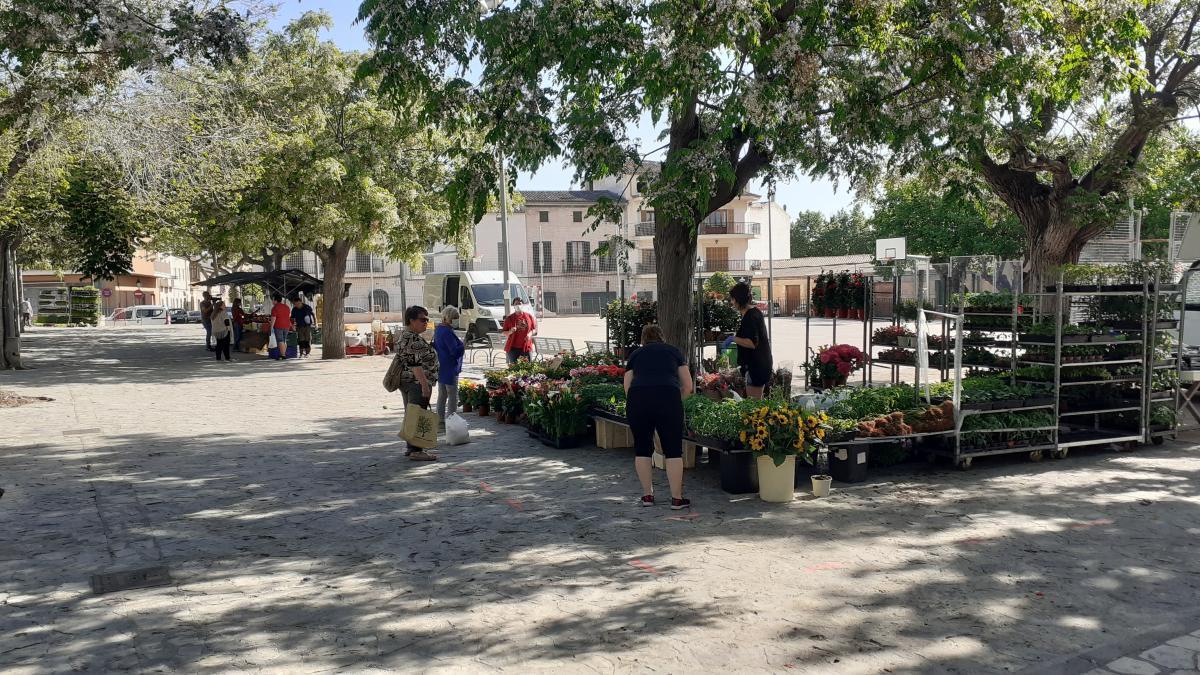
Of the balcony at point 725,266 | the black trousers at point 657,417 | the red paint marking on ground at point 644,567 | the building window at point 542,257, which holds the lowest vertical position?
the red paint marking on ground at point 644,567

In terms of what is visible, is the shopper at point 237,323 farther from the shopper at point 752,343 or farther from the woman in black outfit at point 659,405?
the woman in black outfit at point 659,405

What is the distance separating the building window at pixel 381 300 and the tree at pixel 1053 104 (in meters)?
59.9

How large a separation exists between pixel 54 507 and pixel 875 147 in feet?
33.1

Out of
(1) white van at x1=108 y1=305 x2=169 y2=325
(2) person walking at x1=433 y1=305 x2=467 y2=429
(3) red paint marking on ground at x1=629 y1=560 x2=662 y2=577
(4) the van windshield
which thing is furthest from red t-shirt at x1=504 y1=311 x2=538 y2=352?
(1) white van at x1=108 y1=305 x2=169 y2=325

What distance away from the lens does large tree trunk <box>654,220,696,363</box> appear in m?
11.6

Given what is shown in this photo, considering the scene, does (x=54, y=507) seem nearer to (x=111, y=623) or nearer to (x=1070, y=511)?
(x=111, y=623)

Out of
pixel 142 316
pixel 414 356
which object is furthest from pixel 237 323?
pixel 142 316

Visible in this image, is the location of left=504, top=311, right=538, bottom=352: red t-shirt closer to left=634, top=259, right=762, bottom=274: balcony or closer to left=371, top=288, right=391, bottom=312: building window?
left=371, top=288, right=391, bottom=312: building window

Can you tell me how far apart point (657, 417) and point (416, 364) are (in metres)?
3.47

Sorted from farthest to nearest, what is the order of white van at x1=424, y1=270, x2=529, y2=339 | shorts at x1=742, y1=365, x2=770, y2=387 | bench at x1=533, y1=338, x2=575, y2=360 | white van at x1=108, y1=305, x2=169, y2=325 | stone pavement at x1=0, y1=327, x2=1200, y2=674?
white van at x1=108, y1=305, x2=169, y2=325
white van at x1=424, y1=270, x2=529, y2=339
bench at x1=533, y1=338, x2=575, y2=360
shorts at x1=742, y1=365, x2=770, y2=387
stone pavement at x1=0, y1=327, x2=1200, y2=674

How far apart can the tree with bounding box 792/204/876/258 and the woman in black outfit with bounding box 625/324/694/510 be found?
8570cm

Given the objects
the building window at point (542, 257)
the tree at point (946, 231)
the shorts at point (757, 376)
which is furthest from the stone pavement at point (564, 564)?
the building window at point (542, 257)

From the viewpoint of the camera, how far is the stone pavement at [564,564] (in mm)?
4820

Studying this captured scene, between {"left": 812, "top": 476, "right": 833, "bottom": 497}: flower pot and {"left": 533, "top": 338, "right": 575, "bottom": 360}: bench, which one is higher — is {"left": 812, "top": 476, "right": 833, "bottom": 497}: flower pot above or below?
below
